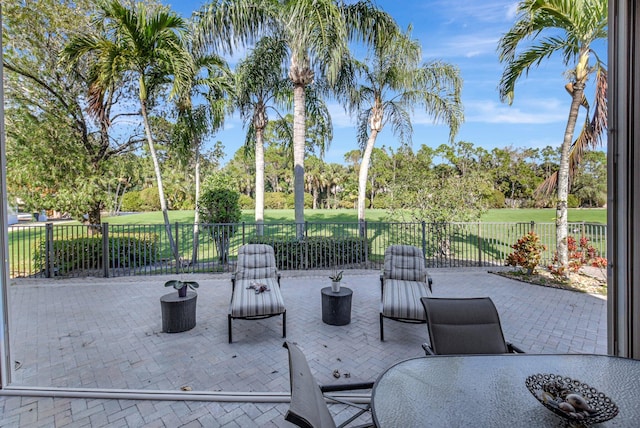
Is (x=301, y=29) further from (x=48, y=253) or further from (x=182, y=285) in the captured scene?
(x=48, y=253)

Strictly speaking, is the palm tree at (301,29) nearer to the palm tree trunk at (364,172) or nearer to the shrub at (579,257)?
the palm tree trunk at (364,172)

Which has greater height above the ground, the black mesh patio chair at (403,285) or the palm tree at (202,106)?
the palm tree at (202,106)

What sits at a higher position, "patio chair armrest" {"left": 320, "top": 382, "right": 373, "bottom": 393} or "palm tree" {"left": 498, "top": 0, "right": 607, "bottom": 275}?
"palm tree" {"left": 498, "top": 0, "right": 607, "bottom": 275}

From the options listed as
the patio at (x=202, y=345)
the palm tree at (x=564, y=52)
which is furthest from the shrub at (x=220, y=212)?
the palm tree at (x=564, y=52)

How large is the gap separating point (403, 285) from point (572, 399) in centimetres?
289

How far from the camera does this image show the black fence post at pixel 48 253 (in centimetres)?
646

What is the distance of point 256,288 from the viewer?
13.1 feet

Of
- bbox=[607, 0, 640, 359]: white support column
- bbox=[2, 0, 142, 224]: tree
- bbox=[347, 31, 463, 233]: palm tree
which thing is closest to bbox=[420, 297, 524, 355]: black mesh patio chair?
bbox=[607, 0, 640, 359]: white support column

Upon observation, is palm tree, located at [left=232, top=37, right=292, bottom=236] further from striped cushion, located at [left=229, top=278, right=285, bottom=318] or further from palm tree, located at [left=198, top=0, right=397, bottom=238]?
striped cushion, located at [left=229, top=278, right=285, bottom=318]

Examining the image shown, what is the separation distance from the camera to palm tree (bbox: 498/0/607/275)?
5.64 meters

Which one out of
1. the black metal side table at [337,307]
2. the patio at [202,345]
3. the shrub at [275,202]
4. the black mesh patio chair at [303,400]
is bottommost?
the patio at [202,345]

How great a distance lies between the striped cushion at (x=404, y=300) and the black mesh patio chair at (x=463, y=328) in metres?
0.82

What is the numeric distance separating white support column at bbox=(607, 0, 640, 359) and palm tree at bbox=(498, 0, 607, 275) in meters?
4.71

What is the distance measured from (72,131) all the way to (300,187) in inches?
257
